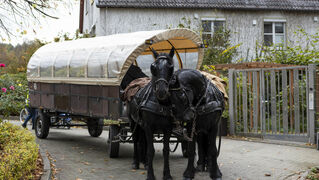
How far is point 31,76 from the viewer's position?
13.2m

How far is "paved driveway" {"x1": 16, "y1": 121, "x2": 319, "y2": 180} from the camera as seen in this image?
759 centimetres

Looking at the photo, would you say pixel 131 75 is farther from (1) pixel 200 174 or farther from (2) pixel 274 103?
(2) pixel 274 103

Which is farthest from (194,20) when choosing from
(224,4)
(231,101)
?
(231,101)

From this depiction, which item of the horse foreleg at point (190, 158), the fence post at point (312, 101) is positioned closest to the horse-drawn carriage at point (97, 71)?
the horse foreleg at point (190, 158)

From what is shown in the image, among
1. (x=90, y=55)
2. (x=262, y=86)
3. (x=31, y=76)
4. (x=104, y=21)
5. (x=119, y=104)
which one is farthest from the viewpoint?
(x=104, y=21)

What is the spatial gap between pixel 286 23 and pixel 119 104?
1662cm

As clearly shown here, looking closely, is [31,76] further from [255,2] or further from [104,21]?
[255,2]

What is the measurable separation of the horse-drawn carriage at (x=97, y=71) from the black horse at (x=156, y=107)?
1.14m

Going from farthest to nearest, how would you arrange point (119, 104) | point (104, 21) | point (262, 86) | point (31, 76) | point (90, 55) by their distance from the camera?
point (104, 21) → point (31, 76) → point (262, 86) → point (90, 55) → point (119, 104)

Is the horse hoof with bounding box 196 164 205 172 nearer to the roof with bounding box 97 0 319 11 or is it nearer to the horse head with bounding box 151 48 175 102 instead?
the horse head with bounding box 151 48 175 102

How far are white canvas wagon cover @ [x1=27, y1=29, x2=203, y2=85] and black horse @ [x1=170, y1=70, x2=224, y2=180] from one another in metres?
2.04

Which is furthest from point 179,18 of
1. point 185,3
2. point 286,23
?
point 286,23

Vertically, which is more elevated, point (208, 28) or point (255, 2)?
point (255, 2)

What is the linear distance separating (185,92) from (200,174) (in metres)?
1.85
